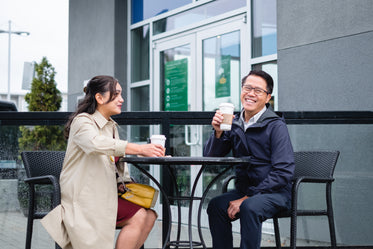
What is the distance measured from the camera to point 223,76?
7090 mm

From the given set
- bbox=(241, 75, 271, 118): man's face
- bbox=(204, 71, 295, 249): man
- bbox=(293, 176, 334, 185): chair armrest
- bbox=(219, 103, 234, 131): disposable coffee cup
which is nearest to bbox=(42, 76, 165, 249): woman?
bbox=(219, 103, 234, 131): disposable coffee cup

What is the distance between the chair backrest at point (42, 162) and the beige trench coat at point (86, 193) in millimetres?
556

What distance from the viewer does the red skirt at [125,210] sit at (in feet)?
9.87

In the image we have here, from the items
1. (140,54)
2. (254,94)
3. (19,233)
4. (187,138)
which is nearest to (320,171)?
(254,94)

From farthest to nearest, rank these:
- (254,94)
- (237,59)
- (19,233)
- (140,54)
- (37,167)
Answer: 1. (140,54)
2. (237,59)
3. (19,233)
4. (37,167)
5. (254,94)

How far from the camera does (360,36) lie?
4883mm

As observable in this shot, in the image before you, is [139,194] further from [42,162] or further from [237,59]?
[237,59]

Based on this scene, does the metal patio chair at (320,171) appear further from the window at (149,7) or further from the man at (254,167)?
the window at (149,7)

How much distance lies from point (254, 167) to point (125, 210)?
2.88 feet

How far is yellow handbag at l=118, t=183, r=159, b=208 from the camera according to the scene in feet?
10.0

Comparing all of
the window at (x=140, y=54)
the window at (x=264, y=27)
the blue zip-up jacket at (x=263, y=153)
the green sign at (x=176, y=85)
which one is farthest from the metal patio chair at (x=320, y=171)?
the window at (x=140, y=54)

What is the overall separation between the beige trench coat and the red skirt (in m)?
0.13

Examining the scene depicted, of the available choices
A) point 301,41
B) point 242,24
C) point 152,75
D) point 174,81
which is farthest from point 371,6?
point 152,75

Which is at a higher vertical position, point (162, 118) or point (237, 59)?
point (237, 59)
